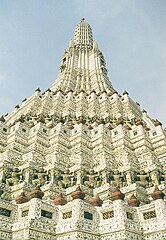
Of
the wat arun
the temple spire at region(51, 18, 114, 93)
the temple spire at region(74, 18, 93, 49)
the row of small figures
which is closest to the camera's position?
the wat arun

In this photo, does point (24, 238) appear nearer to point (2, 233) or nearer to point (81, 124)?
point (2, 233)

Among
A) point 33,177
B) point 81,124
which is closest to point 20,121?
point 81,124

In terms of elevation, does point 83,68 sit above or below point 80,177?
above

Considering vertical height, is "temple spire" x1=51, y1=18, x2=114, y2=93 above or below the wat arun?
above

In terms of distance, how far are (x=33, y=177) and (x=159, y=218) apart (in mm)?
9263

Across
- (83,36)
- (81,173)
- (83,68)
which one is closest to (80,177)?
(81,173)

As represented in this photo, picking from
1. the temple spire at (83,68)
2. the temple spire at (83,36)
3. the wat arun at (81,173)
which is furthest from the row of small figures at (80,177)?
the temple spire at (83,36)

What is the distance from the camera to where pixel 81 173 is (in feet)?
58.1

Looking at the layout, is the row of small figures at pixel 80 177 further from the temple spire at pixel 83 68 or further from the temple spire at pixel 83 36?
the temple spire at pixel 83 36

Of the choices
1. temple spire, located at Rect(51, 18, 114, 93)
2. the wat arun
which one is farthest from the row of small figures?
temple spire, located at Rect(51, 18, 114, 93)

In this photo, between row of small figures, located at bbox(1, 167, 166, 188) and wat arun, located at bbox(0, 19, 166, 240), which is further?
row of small figures, located at bbox(1, 167, 166, 188)

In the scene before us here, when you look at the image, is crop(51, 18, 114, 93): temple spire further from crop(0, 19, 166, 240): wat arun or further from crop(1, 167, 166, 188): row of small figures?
crop(1, 167, 166, 188): row of small figures

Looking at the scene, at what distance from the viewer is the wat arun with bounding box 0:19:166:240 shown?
11.0 meters

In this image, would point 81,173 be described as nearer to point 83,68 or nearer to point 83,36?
point 83,68
